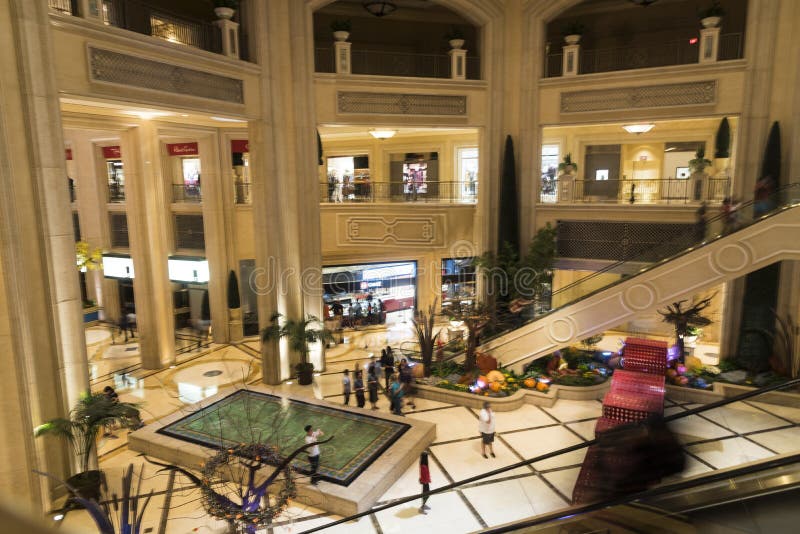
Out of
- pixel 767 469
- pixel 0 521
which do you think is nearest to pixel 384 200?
pixel 767 469

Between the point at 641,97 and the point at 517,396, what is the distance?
26.2ft

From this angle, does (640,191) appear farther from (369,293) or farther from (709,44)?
(369,293)

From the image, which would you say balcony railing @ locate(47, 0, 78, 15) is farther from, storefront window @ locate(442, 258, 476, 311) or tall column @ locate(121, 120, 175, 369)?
storefront window @ locate(442, 258, 476, 311)

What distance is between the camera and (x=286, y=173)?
41.9ft

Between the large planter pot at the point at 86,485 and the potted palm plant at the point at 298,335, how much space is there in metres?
5.06

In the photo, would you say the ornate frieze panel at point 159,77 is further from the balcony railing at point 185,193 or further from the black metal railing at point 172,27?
the balcony railing at point 185,193

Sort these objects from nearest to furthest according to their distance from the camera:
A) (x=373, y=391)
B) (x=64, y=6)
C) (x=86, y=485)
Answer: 1. (x=86, y=485)
2. (x=64, y=6)
3. (x=373, y=391)

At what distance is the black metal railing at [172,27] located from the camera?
11934mm

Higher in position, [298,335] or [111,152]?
[111,152]

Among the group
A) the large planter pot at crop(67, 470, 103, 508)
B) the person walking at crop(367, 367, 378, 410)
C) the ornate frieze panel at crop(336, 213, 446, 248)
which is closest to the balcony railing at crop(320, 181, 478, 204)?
the ornate frieze panel at crop(336, 213, 446, 248)

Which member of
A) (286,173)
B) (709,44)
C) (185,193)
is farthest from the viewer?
(185,193)

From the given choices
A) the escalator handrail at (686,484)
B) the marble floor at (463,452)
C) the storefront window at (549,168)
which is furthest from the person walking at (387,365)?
the escalator handrail at (686,484)

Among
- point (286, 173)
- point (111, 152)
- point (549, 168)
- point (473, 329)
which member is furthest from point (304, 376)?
point (549, 168)

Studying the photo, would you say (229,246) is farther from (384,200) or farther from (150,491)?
(150,491)
